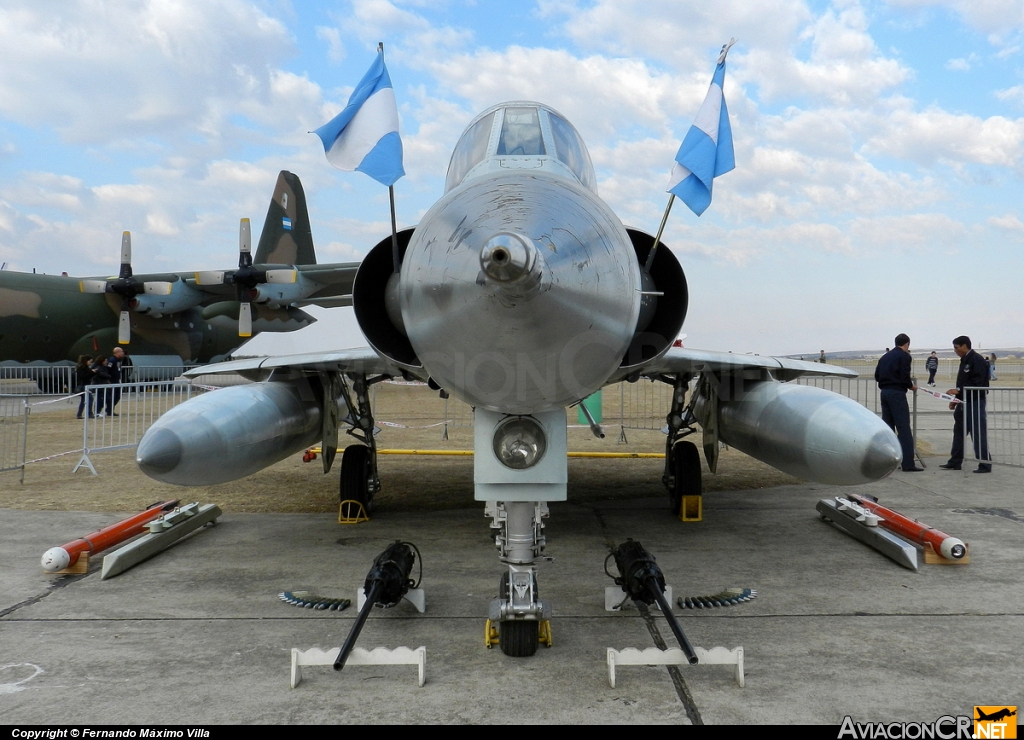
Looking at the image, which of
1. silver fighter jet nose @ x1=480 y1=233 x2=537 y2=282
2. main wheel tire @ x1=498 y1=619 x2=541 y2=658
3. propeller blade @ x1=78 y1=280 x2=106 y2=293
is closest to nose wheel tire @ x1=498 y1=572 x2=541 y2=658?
main wheel tire @ x1=498 y1=619 x2=541 y2=658

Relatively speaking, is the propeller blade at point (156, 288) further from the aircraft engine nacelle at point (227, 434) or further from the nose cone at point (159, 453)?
the nose cone at point (159, 453)

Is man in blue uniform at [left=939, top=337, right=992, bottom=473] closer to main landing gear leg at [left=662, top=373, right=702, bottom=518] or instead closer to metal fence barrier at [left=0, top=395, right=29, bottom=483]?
main landing gear leg at [left=662, top=373, right=702, bottom=518]

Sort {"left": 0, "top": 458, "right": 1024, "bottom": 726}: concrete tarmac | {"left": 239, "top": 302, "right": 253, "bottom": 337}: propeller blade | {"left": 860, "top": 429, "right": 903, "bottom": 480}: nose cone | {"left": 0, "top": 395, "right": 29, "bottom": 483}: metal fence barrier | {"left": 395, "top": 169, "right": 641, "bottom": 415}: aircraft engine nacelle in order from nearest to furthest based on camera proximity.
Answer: {"left": 395, "top": 169, "right": 641, "bottom": 415}: aircraft engine nacelle → {"left": 0, "top": 458, "right": 1024, "bottom": 726}: concrete tarmac → {"left": 860, "top": 429, "right": 903, "bottom": 480}: nose cone → {"left": 0, "top": 395, "right": 29, "bottom": 483}: metal fence barrier → {"left": 239, "top": 302, "right": 253, "bottom": 337}: propeller blade

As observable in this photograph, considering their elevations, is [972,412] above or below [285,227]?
below

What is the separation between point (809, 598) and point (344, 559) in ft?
11.3

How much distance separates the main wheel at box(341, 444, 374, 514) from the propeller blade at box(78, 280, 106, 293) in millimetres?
19477

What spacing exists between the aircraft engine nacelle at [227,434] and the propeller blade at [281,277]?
16754 mm

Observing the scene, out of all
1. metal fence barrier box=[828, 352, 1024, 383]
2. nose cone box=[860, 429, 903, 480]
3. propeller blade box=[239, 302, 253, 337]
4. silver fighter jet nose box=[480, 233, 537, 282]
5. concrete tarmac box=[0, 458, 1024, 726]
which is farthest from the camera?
metal fence barrier box=[828, 352, 1024, 383]

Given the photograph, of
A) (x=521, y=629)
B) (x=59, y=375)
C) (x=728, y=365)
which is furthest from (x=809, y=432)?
(x=59, y=375)

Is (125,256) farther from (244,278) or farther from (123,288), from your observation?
(244,278)

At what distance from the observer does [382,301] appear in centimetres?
364

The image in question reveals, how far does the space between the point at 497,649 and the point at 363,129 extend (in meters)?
3.06

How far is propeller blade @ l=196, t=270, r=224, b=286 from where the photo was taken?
73.0ft

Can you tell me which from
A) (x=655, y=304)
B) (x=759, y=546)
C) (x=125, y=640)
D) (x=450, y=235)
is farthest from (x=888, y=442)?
(x=125, y=640)
